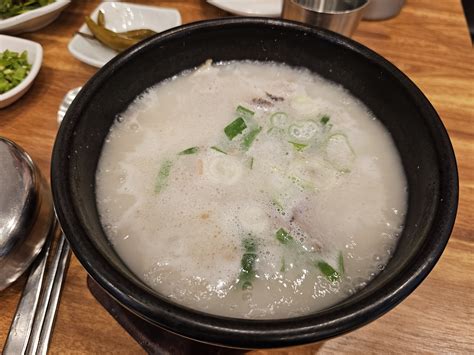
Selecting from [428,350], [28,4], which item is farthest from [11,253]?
[28,4]

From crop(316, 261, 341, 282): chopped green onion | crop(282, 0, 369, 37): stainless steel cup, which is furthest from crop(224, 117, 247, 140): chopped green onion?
crop(282, 0, 369, 37): stainless steel cup

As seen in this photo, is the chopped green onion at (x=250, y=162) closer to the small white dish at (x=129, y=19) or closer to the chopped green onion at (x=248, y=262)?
the chopped green onion at (x=248, y=262)

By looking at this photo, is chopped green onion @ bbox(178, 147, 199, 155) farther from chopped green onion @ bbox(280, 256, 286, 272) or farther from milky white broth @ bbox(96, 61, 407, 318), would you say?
chopped green onion @ bbox(280, 256, 286, 272)

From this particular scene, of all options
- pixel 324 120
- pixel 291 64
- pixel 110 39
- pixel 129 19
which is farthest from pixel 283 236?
pixel 129 19

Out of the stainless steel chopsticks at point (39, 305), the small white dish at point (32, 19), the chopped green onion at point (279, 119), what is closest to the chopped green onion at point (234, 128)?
the chopped green onion at point (279, 119)

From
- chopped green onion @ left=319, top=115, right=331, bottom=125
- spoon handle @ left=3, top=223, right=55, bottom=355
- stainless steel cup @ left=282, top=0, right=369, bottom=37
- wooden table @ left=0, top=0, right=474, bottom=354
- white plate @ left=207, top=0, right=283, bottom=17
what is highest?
stainless steel cup @ left=282, top=0, right=369, bottom=37

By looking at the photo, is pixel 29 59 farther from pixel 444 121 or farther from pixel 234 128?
pixel 444 121

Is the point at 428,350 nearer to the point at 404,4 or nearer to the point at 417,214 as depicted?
the point at 417,214

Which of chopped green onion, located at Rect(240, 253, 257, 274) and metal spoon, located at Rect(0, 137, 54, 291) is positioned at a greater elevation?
chopped green onion, located at Rect(240, 253, 257, 274)
